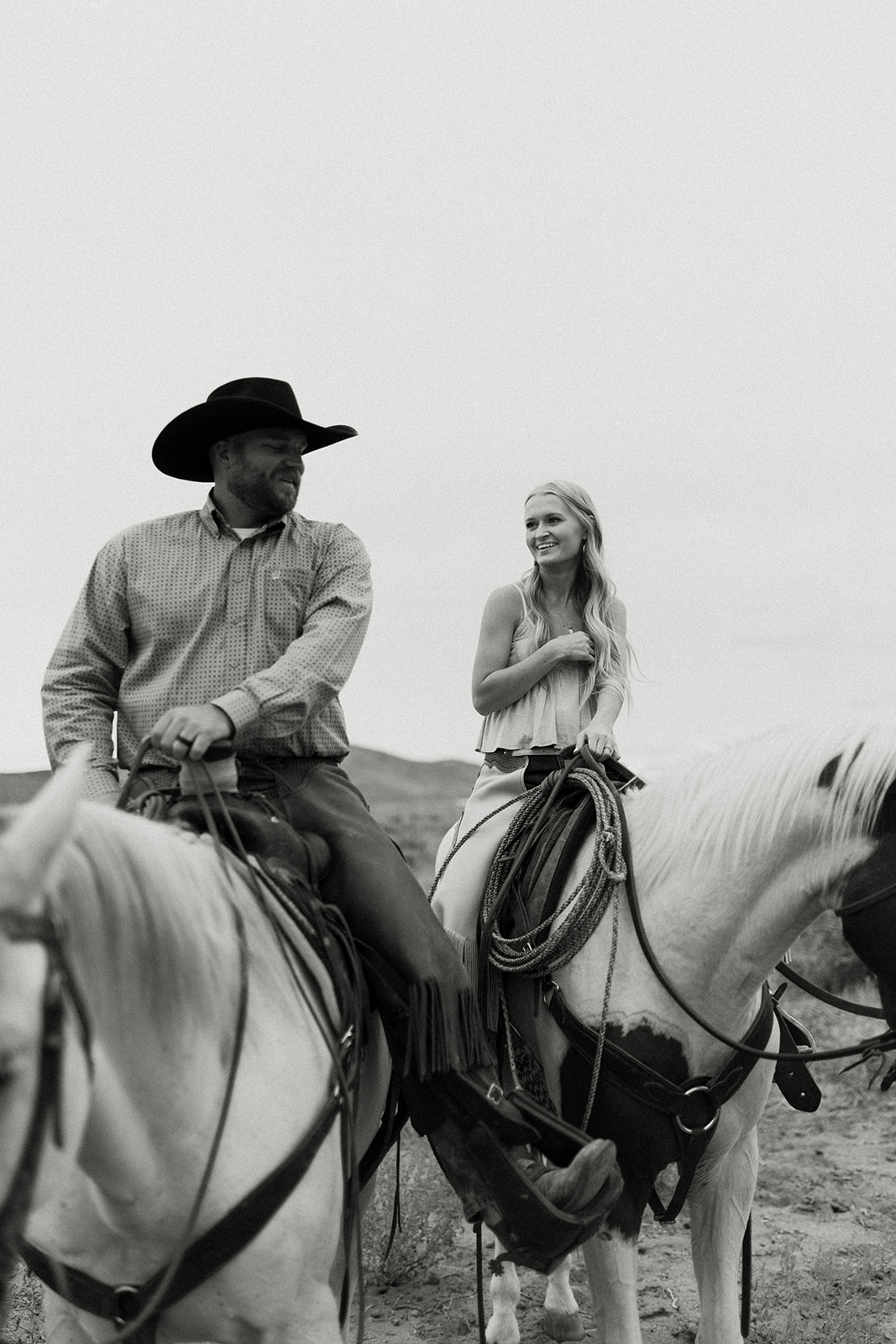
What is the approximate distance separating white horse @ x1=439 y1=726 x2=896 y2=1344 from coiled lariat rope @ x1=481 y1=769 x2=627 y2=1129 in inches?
1.6

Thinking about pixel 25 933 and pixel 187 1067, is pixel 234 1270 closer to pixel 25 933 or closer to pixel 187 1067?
pixel 187 1067

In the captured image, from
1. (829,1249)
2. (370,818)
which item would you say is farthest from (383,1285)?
(370,818)

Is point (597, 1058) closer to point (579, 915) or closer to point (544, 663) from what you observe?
point (579, 915)

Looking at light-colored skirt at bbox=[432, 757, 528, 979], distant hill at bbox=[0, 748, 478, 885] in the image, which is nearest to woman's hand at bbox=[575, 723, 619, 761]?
light-colored skirt at bbox=[432, 757, 528, 979]

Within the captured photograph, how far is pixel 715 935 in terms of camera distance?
370cm

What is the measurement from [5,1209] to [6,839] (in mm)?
523

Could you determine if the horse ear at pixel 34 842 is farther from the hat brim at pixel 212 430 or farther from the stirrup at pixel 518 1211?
the hat brim at pixel 212 430

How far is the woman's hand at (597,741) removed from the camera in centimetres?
437

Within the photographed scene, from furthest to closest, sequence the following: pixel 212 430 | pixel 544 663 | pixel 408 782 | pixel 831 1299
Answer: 1. pixel 408 782
2. pixel 831 1299
3. pixel 544 663
4. pixel 212 430

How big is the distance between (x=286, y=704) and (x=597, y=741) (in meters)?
1.54

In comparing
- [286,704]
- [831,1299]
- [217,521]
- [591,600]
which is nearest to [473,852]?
[591,600]

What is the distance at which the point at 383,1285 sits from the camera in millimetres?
5352

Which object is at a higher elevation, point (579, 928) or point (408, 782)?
point (579, 928)

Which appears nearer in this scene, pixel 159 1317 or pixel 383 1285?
pixel 159 1317
